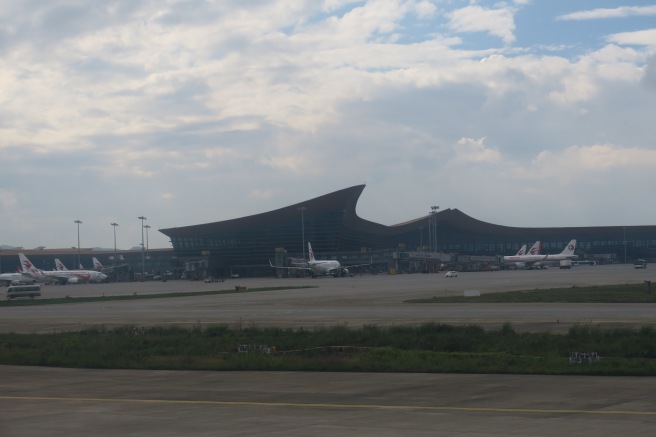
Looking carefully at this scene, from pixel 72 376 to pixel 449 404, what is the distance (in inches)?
445

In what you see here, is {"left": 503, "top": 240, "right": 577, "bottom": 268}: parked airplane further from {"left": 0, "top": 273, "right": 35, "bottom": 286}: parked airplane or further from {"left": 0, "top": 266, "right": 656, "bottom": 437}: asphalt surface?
{"left": 0, "top": 266, "right": 656, "bottom": 437}: asphalt surface

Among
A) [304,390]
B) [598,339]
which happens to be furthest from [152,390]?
[598,339]

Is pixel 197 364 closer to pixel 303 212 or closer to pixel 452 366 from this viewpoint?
pixel 452 366

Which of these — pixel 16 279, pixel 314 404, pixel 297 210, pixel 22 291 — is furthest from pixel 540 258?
pixel 314 404

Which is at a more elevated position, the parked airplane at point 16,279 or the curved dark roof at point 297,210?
the curved dark roof at point 297,210

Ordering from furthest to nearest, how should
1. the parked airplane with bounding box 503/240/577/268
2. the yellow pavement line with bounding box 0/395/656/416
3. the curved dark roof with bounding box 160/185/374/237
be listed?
the curved dark roof with bounding box 160/185/374/237, the parked airplane with bounding box 503/240/577/268, the yellow pavement line with bounding box 0/395/656/416

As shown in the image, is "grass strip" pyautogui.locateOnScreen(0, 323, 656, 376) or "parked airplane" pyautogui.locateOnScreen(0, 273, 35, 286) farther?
"parked airplane" pyautogui.locateOnScreen(0, 273, 35, 286)

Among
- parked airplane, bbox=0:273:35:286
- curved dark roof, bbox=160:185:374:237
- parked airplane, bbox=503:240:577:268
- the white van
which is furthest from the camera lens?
curved dark roof, bbox=160:185:374:237

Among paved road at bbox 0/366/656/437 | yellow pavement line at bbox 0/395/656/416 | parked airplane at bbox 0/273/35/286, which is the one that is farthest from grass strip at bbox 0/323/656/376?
parked airplane at bbox 0/273/35/286

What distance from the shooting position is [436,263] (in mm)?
169875

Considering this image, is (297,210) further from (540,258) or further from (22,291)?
(22,291)

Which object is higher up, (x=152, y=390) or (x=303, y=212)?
(x=303, y=212)

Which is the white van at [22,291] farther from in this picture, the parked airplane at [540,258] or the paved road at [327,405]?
the parked airplane at [540,258]

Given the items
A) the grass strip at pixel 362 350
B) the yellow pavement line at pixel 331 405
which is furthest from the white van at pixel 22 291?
the yellow pavement line at pixel 331 405
